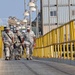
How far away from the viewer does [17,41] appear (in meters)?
24.4

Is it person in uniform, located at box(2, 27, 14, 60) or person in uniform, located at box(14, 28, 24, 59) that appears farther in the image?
person in uniform, located at box(14, 28, 24, 59)

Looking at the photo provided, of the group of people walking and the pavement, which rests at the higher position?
the group of people walking

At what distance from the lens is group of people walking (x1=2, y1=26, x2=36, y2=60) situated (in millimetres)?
22250

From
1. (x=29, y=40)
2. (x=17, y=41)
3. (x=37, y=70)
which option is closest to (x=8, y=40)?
(x=29, y=40)

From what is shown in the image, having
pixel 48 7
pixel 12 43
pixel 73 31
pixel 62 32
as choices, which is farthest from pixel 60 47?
pixel 48 7

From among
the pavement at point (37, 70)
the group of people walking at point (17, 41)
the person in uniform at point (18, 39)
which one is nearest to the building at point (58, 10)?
the person in uniform at point (18, 39)

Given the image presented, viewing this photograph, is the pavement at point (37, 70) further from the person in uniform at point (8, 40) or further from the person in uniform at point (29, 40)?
the person in uniform at point (8, 40)

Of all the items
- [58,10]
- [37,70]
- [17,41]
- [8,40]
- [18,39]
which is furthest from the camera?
[58,10]

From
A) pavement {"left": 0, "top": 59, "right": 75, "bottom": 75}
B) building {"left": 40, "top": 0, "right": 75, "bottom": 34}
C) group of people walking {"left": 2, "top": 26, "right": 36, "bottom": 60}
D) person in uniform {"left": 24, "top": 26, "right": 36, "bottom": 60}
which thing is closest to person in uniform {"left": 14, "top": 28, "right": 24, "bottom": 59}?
group of people walking {"left": 2, "top": 26, "right": 36, "bottom": 60}

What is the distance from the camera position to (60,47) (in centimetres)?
1900

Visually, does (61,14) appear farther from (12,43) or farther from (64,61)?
(64,61)

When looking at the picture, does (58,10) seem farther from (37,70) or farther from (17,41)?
(37,70)

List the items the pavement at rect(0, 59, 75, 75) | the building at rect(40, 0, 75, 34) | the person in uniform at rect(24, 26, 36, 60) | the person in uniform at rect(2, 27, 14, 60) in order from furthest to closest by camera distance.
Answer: the building at rect(40, 0, 75, 34)
the person in uniform at rect(2, 27, 14, 60)
the person in uniform at rect(24, 26, 36, 60)
the pavement at rect(0, 59, 75, 75)

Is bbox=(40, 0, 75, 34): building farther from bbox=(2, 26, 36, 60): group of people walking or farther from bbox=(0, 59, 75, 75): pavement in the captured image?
bbox=(0, 59, 75, 75): pavement
